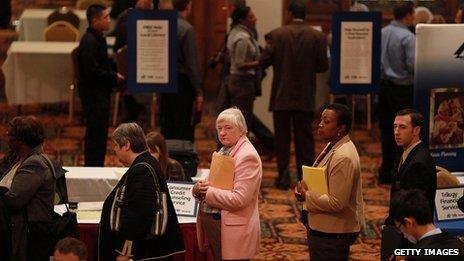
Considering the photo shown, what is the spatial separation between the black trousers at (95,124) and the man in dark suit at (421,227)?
548cm

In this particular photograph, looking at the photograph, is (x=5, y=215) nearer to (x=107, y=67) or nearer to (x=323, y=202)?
(x=323, y=202)

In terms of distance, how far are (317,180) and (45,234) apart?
160 cm

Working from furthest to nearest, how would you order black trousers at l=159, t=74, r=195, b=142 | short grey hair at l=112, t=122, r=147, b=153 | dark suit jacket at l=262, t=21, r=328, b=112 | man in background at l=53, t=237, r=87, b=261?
black trousers at l=159, t=74, r=195, b=142
dark suit jacket at l=262, t=21, r=328, b=112
short grey hair at l=112, t=122, r=147, b=153
man in background at l=53, t=237, r=87, b=261

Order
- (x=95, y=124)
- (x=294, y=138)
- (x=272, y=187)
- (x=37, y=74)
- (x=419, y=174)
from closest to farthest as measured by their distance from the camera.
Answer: (x=419, y=174), (x=95, y=124), (x=294, y=138), (x=272, y=187), (x=37, y=74)

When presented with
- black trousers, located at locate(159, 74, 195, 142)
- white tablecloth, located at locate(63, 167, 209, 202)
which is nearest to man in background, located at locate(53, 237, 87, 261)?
white tablecloth, located at locate(63, 167, 209, 202)

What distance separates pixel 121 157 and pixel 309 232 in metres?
1.26

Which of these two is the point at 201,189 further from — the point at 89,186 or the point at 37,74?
the point at 37,74

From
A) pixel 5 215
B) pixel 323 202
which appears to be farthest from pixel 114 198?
pixel 323 202

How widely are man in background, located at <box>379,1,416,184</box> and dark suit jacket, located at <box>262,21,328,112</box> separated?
0.67 meters

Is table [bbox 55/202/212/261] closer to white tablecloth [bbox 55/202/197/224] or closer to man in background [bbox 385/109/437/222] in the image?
white tablecloth [bbox 55/202/197/224]

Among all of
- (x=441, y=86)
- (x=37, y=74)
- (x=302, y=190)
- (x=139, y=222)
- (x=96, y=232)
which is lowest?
(x=96, y=232)

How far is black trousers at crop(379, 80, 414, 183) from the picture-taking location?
10.8m

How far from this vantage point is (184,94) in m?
10.8

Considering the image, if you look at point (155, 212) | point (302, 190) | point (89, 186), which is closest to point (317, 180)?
point (302, 190)
